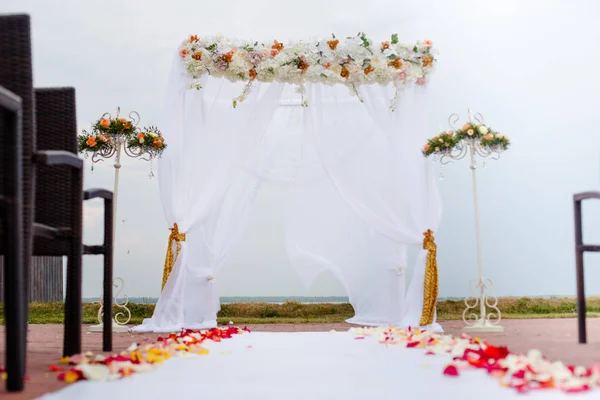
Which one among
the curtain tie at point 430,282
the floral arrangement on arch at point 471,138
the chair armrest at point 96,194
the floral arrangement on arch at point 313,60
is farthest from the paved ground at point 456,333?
the floral arrangement on arch at point 313,60

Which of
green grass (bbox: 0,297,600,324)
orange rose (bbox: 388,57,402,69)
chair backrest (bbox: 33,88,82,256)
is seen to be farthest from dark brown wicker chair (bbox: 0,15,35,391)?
green grass (bbox: 0,297,600,324)

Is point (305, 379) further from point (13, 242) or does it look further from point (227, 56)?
point (227, 56)

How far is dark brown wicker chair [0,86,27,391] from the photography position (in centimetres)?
204

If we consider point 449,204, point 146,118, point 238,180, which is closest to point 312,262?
point 238,180

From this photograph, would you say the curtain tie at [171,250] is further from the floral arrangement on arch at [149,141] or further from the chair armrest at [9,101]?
the chair armrest at [9,101]

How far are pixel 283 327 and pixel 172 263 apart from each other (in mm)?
1109

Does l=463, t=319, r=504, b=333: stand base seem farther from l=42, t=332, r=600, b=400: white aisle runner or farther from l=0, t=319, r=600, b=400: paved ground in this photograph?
l=42, t=332, r=600, b=400: white aisle runner

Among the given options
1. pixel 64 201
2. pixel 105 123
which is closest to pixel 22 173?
pixel 64 201

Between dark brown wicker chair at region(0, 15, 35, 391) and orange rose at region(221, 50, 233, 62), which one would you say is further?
orange rose at region(221, 50, 233, 62)

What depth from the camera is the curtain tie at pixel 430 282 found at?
203 inches

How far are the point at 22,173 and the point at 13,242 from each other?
295mm

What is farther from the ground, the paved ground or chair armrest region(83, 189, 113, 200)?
chair armrest region(83, 189, 113, 200)

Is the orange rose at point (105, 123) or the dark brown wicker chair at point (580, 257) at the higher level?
the orange rose at point (105, 123)

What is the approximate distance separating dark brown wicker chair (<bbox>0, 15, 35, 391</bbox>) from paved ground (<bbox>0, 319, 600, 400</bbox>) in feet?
0.46
